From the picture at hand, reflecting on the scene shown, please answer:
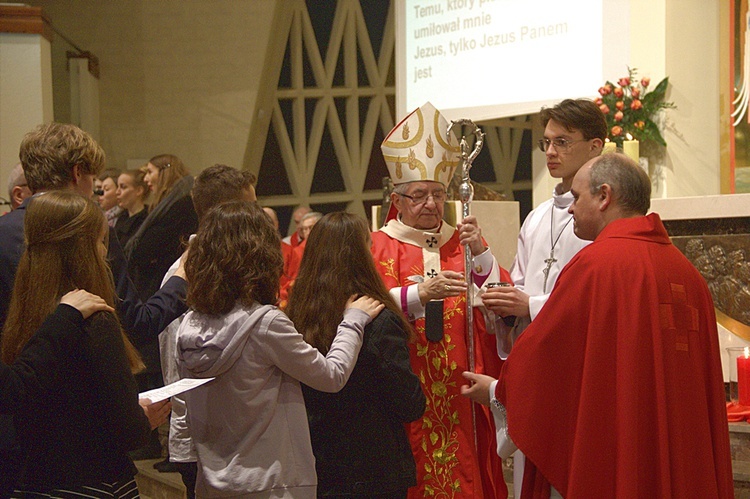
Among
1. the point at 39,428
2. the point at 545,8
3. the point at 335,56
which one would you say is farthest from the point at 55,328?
the point at 335,56

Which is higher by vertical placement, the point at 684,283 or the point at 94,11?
the point at 94,11

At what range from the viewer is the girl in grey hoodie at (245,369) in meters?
2.45

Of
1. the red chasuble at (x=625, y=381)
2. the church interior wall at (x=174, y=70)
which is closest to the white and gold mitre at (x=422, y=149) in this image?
the red chasuble at (x=625, y=381)

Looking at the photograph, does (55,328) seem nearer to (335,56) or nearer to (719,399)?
(719,399)

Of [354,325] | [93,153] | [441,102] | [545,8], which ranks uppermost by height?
[545,8]

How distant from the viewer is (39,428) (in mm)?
2129

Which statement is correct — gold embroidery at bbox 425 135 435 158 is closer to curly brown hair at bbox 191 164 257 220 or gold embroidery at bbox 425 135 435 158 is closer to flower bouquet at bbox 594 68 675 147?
curly brown hair at bbox 191 164 257 220

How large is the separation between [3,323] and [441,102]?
5057 millimetres

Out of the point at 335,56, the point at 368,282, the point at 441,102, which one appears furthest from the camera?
the point at 335,56

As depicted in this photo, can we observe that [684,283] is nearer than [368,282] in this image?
Yes

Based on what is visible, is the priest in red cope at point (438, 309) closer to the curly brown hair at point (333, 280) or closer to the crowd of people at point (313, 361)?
the crowd of people at point (313, 361)

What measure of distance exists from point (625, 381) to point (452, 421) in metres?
1.36

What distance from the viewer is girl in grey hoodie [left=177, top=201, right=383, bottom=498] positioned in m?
2.45

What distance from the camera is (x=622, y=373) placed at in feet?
7.55
